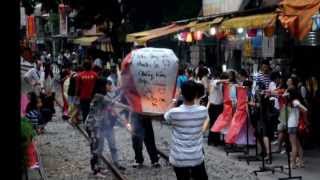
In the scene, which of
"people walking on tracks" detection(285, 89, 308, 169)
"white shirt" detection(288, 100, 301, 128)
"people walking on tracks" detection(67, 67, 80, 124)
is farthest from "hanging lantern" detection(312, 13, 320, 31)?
"people walking on tracks" detection(67, 67, 80, 124)

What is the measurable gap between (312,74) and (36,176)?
743cm

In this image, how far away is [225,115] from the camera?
13.8 metres

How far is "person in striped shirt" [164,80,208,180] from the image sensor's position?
657cm

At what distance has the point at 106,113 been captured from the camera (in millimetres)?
A: 10555

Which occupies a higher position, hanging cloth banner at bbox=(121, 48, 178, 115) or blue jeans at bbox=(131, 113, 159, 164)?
hanging cloth banner at bbox=(121, 48, 178, 115)

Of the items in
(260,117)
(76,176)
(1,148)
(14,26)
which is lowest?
(76,176)

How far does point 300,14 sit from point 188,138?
5.72 metres

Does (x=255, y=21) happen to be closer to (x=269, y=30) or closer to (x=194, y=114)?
(x=269, y=30)

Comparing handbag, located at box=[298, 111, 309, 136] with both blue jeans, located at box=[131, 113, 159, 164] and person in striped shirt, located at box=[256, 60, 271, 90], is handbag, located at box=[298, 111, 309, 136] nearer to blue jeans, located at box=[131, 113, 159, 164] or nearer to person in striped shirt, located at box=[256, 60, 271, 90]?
person in striped shirt, located at box=[256, 60, 271, 90]

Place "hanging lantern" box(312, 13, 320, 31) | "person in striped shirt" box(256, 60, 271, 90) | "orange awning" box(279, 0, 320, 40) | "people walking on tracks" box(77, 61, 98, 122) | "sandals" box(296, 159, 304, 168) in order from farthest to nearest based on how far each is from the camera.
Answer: "people walking on tracks" box(77, 61, 98, 122)
"person in striped shirt" box(256, 60, 271, 90)
"sandals" box(296, 159, 304, 168)
"orange awning" box(279, 0, 320, 40)
"hanging lantern" box(312, 13, 320, 31)

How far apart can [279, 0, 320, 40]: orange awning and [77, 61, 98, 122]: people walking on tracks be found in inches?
233

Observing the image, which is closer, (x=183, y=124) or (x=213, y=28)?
(x=183, y=124)

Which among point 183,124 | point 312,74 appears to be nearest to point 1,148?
point 183,124

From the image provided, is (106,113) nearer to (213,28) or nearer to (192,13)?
(213,28)
